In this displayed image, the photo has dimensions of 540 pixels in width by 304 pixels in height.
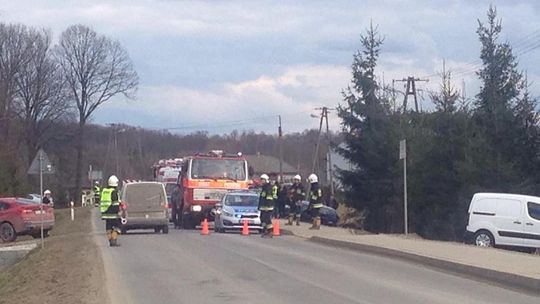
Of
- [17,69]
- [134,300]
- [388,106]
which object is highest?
[17,69]

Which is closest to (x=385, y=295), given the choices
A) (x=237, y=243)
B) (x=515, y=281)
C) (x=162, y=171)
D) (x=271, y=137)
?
(x=515, y=281)

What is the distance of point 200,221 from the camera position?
4341 centimetres

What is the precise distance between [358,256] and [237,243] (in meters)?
6.37

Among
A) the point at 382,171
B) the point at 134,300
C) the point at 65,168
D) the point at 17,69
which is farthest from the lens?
the point at 65,168

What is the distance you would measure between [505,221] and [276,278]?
14.2 m

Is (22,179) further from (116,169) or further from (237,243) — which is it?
(116,169)

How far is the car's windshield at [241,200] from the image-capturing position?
38.3 meters

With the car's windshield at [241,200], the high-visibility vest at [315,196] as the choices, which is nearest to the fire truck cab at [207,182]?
the car's windshield at [241,200]

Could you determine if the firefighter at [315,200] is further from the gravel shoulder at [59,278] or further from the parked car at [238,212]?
the gravel shoulder at [59,278]

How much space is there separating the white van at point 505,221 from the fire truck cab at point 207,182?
12262mm

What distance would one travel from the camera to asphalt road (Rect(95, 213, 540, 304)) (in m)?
16.9

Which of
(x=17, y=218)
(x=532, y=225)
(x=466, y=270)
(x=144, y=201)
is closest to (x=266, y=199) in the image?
(x=144, y=201)

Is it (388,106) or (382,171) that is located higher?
(388,106)

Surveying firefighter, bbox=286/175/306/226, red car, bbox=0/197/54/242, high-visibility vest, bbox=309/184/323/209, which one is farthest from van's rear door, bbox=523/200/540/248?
red car, bbox=0/197/54/242
